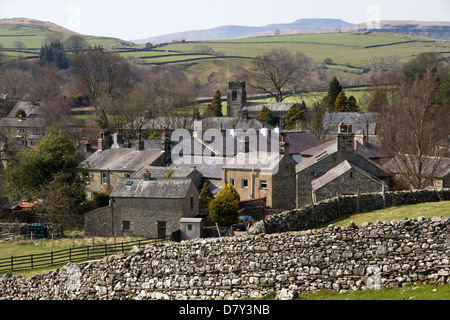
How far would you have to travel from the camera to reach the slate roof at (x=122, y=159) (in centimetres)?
5284

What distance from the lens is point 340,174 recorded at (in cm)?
3025

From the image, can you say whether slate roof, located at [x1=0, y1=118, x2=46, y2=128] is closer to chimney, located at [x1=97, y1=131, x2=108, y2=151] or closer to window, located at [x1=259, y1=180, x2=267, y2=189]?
chimney, located at [x1=97, y1=131, x2=108, y2=151]

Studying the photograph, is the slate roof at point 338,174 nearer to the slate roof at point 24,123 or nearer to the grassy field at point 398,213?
the grassy field at point 398,213

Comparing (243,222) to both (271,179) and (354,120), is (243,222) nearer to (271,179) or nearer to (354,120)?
(271,179)

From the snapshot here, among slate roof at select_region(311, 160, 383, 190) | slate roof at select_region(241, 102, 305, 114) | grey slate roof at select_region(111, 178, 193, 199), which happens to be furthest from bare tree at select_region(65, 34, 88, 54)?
slate roof at select_region(311, 160, 383, 190)

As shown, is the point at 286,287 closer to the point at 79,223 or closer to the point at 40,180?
the point at 79,223

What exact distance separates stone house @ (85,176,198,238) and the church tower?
239 feet

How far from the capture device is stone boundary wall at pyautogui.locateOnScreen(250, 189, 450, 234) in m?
18.8

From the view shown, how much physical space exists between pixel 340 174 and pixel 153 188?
1372 centimetres

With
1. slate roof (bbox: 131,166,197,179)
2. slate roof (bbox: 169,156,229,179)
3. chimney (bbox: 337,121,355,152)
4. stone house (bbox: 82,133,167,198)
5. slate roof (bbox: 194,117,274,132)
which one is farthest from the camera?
slate roof (bbox: 194,117,274,132)

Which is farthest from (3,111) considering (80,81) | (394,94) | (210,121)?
(394,94)

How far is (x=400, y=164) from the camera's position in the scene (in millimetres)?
42406
